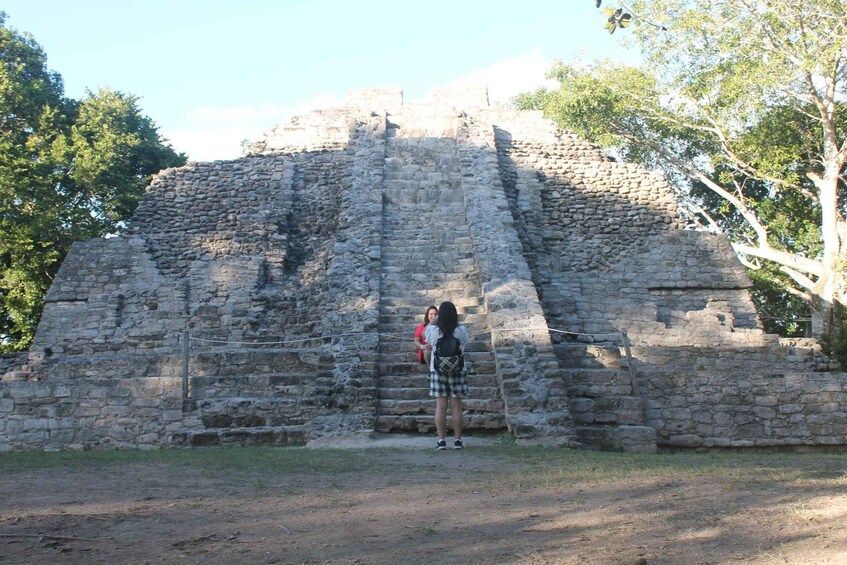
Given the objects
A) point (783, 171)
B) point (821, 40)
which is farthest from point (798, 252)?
point (821, 40)

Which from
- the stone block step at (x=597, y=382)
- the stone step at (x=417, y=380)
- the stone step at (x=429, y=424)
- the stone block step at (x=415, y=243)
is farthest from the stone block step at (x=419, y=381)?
the stone block step at (x=415, y=243)

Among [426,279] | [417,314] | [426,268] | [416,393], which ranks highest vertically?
[426,268]

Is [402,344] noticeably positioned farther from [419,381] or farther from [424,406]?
[424,406]

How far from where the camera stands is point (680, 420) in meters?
9.80

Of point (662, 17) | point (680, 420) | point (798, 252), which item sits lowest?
point (680, 420)

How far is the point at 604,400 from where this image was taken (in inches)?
374

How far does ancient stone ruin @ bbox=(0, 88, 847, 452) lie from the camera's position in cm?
949

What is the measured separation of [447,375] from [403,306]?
3.46 metres

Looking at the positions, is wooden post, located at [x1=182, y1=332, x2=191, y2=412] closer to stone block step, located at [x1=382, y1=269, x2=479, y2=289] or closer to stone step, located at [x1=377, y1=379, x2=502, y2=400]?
stone step, located at [x1=377, y1=379, x2=502, y2=400]

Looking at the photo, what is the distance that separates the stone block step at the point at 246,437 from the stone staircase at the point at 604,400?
3.15 metres

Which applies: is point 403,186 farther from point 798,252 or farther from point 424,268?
point 798,252

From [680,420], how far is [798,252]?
623 inches

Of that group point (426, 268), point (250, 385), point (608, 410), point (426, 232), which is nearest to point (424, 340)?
point (608, 410)

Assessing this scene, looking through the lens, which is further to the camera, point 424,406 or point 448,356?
point 424,406
